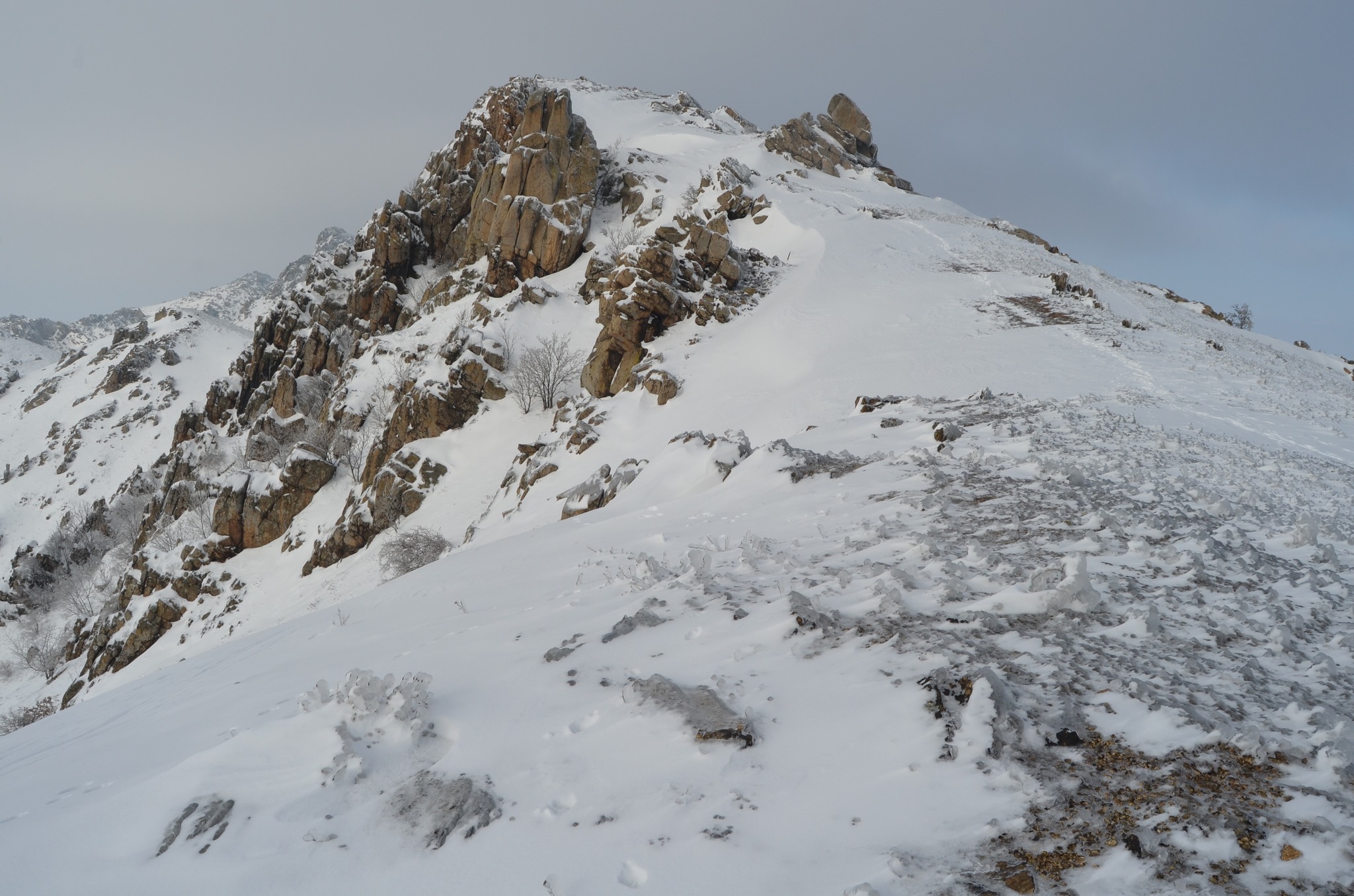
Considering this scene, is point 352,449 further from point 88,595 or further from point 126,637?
point 88,595

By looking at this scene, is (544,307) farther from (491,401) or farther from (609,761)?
(609,761)

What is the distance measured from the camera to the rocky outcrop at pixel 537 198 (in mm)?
37000

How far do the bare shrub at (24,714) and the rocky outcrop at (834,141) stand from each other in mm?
56551

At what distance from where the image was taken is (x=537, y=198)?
A: 129 feet

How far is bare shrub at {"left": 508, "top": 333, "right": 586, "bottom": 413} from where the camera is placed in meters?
27.7

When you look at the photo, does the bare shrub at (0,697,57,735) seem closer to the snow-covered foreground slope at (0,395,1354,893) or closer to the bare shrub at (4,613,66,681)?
the bare shrub at (4,613,66,681)

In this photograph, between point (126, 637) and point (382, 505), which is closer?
point (382, 505)

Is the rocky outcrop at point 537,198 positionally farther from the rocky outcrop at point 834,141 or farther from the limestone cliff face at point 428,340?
the rocky outcrop at point 834,141

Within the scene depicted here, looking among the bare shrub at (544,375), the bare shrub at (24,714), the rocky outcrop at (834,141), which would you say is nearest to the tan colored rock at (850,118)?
the rocky outcrop at (834,141)

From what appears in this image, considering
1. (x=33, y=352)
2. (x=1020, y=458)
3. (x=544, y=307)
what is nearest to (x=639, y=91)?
(x=544, y=307)

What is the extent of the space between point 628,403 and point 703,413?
11.6 feet

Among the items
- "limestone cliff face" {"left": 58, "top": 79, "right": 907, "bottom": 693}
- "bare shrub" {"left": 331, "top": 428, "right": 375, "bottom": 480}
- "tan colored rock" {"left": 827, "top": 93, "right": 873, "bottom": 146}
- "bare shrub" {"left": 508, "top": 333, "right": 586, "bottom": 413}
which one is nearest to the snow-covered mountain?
"limestone cliff face" {"left": 58, "top": 79, "right": 907, "bottom": 693}

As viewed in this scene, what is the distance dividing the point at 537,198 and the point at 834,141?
3585cm

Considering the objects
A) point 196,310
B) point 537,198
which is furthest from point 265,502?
point 196,310
